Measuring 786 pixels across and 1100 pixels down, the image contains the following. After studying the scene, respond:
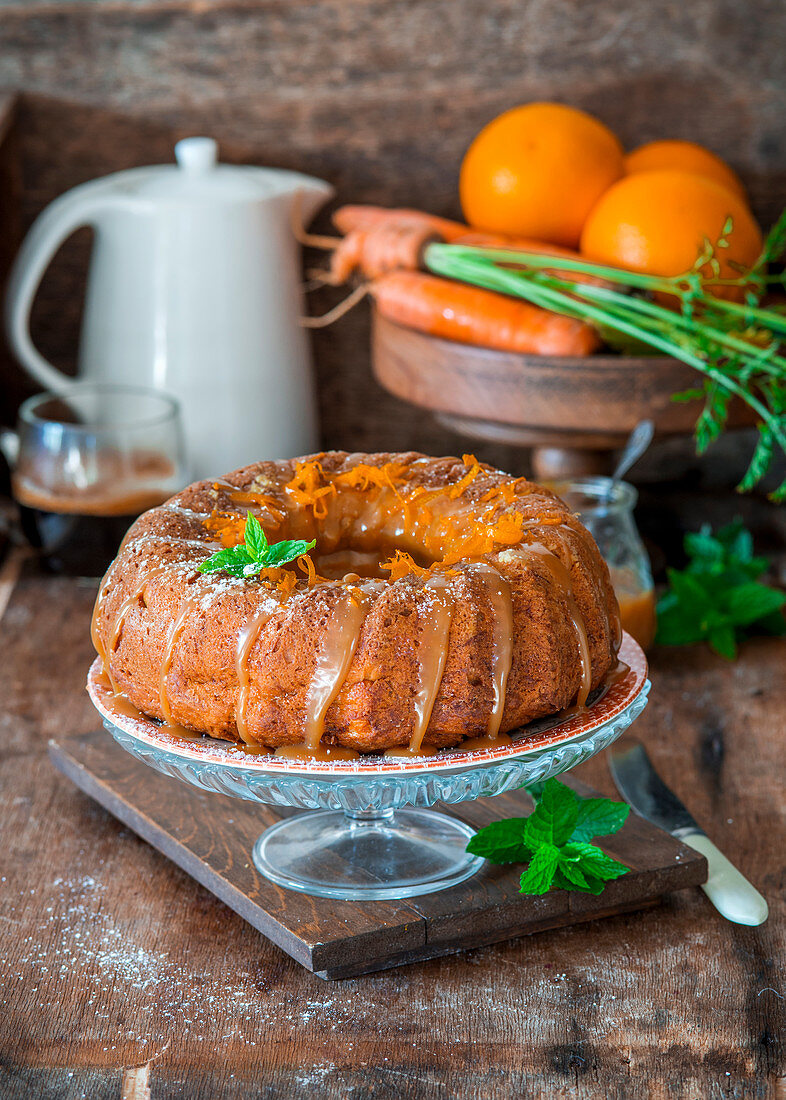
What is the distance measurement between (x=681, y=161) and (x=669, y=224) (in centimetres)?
21

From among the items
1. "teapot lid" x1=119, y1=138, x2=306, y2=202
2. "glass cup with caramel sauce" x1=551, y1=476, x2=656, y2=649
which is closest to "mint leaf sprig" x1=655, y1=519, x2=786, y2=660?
"glass cup with caramel sauce" x1=551, y1=476, x2=656, y2=649

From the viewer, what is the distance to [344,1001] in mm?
811

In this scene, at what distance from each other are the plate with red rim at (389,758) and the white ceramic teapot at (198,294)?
2.64 feet

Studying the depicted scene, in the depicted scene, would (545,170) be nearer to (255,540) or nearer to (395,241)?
(395,241)

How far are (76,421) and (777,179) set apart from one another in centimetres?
98

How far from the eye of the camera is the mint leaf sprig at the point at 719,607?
1.40 metres

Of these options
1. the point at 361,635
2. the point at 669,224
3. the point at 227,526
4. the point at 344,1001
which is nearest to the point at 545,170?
the point at 669,224

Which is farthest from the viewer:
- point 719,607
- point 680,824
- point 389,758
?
point 719,607

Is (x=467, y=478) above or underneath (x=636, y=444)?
above

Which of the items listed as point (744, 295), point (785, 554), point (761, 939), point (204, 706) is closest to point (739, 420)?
point (744, 295)

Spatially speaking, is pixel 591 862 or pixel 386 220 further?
pixel 386 220

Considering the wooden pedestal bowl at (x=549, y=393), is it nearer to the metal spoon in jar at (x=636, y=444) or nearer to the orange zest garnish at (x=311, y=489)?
the metal spoon in jar at (x=636, y=444)

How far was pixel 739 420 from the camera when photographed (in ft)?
4.50

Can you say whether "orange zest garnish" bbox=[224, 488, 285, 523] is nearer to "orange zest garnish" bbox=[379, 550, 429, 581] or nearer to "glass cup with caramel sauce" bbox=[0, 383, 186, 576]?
"orange zest garnish" bbox=[379, 550, 429, 581]
